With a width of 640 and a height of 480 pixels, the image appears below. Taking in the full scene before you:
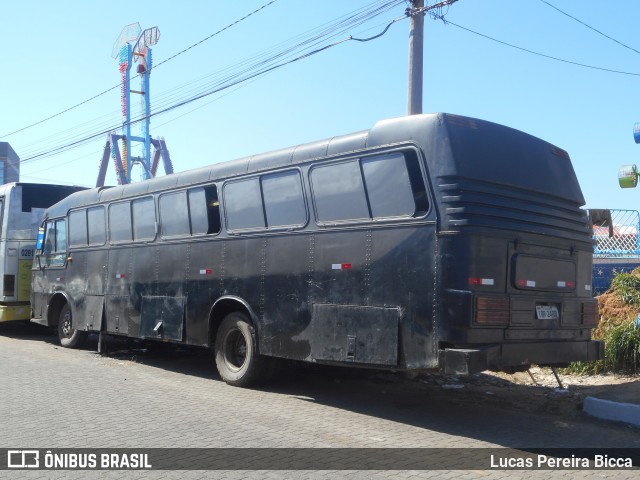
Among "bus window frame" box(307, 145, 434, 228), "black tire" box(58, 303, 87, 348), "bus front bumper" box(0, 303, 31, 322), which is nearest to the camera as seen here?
"bus window frame" box(307, 145, 434, 228)

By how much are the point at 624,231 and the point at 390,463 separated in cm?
920

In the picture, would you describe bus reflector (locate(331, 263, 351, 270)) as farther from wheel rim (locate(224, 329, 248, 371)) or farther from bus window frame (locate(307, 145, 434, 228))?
wheel rim (locate(224, 329, 248, 371))

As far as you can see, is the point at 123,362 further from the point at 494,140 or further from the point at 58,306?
the point at 494,140

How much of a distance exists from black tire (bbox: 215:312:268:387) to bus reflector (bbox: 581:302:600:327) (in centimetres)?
416

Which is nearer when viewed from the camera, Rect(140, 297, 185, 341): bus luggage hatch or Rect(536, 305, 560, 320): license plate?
Rect(536, 305, 560, 320): license plate

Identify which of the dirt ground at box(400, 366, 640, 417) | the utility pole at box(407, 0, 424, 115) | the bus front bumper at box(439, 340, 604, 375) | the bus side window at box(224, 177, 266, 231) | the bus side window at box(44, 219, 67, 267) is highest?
the utility pole at box(407, 0, 424, 115)

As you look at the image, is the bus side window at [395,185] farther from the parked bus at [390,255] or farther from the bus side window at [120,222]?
the bus side window at [120,222]

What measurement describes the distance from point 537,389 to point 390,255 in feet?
12.6

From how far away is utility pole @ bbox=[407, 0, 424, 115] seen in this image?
12.3 m

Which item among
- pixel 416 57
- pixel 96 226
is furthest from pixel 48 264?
pixel 416 57

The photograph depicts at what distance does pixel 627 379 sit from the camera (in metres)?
9.42

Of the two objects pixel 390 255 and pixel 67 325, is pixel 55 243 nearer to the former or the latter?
pixel 67 325

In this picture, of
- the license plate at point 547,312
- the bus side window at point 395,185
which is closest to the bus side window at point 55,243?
the bus side window at point 395,185

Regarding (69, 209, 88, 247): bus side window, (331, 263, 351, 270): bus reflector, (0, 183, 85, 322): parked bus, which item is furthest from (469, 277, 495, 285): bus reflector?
(0, 183, 85, 322): parked bus
